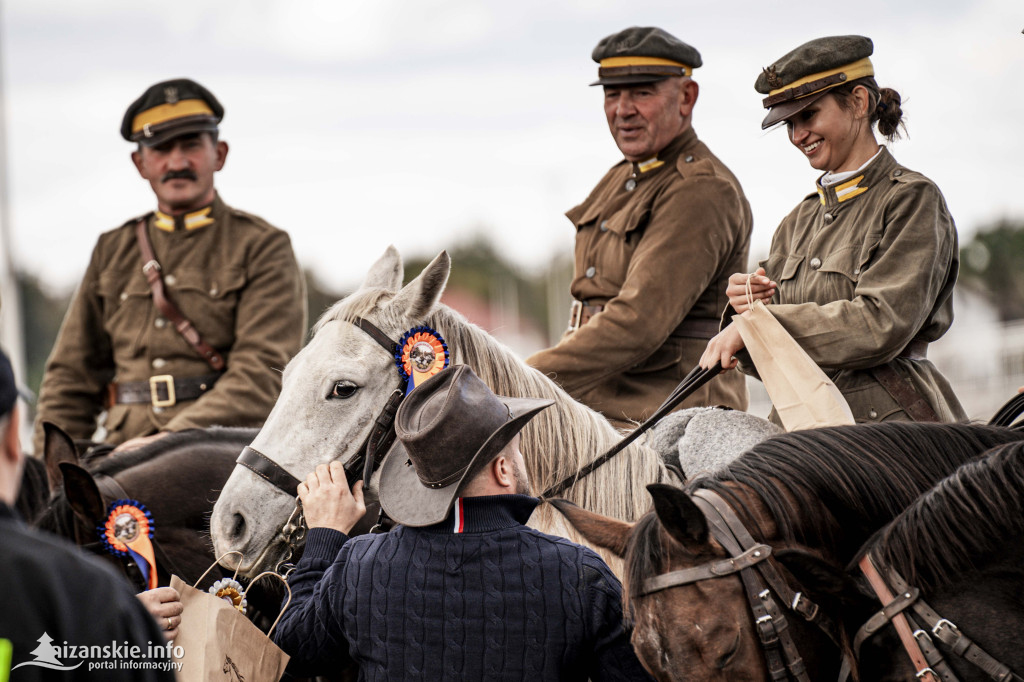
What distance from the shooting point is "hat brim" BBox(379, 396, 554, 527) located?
264 cm

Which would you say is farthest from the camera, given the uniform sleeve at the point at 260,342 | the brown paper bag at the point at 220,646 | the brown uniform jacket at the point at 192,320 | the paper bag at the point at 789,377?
the brown uniform jacket at the point at 192,320

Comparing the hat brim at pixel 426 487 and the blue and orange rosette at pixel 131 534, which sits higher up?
the hat brim at pixel 426 487

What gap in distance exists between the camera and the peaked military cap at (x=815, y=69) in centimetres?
348

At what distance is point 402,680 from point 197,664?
675 millimetres

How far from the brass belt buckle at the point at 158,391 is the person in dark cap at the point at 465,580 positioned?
275 cm

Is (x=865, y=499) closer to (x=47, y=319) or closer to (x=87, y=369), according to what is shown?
(x=87, y=369)

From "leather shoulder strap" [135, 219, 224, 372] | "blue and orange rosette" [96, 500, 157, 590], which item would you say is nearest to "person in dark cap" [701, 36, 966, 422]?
"blue and orange rosette" [96, 500, 157, 590]

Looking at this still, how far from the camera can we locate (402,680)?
2625 millimetres

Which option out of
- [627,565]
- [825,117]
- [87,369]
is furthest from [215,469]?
[825,117]

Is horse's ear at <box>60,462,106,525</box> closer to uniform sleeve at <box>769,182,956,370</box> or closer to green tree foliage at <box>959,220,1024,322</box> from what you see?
uniform sleeve at <box>769,182,956,370</box>

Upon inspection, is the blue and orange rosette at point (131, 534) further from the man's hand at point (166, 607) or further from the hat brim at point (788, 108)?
the hat brim at point (788, 108)

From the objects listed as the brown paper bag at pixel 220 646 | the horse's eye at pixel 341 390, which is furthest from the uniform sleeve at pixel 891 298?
the brown paper bag at pixel 220 646

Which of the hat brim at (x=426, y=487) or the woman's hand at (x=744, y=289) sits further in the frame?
the woman's hand at (x=744, y=289)

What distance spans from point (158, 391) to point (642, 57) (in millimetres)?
2930
